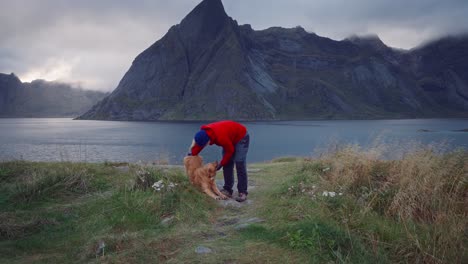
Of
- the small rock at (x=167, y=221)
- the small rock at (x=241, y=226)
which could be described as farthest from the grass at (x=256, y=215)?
the small rock at (x=241, y=226)

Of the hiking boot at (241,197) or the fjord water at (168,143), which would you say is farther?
the fjord water at (168,143)

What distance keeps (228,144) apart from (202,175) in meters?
1.00

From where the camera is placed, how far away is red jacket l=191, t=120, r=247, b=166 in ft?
22.7

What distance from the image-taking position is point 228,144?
6918 millimetres

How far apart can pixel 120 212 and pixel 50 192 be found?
2236 mm

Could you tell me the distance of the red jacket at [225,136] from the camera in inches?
272

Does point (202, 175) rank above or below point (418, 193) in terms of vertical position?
above

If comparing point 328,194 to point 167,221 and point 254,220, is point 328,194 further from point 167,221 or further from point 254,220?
point 167,221

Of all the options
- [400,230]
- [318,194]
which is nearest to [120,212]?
[318,194]

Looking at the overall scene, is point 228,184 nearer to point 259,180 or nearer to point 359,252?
point 259,180

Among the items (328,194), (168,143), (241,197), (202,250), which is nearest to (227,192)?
(241,197)

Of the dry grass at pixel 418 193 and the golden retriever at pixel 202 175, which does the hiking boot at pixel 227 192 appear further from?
the dry grass at pixel 418 193

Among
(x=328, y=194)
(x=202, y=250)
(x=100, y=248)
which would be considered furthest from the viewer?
(x=328, y=194)

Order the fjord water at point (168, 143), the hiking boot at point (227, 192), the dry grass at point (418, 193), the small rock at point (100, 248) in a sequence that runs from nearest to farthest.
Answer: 1. the small rock at point (100, 248)
2. the dry grass at point (418, 193)
3. the hiking boot at point (227, 192)
4. the fjord water at point (168, 143)
